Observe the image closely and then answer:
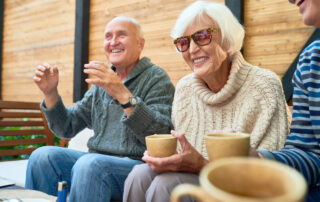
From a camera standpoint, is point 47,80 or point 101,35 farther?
point 101,35

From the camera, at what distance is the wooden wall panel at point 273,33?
83.0 inches

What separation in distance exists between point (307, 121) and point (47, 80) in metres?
1.29

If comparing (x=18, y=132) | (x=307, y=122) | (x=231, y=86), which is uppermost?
(x=231, y=86)

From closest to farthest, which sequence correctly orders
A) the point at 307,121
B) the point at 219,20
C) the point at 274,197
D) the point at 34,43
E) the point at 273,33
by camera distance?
the point at 274,197
the point at 307,121
the point at 219,20
the point at 273,33
the point at 34,43

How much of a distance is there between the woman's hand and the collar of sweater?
0.45 metres

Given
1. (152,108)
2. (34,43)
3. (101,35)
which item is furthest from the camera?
(34,43)

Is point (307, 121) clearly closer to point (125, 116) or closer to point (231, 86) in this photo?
point (231, 86)

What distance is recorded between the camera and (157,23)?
9.86 feet

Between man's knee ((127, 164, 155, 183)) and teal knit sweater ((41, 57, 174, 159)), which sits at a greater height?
teal knit sweater ((41, 57, 174, 159))

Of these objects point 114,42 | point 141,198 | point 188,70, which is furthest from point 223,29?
point 188,70

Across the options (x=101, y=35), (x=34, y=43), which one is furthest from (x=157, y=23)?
(x=34, y=43)

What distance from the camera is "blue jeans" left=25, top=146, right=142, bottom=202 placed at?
125 cm

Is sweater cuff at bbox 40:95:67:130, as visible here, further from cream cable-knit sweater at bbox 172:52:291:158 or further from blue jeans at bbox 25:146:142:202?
cream cable-knit sweater at bbox 172:52:291:158

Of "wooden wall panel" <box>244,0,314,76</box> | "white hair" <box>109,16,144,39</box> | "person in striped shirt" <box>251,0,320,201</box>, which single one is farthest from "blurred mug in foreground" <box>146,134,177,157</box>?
"wooden wall panel" <box>244,0,314,76</box>
